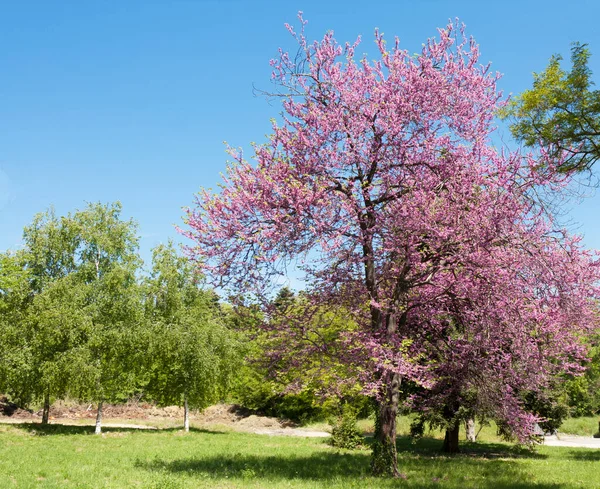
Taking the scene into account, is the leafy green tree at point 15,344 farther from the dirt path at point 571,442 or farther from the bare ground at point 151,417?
the dirt path at point 571,442

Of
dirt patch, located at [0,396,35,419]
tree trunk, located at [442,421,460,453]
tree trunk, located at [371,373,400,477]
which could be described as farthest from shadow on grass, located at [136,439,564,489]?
dirt patch, located at [0,396,35,419]

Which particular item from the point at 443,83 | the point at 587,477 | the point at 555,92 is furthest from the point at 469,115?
the point at 587,477

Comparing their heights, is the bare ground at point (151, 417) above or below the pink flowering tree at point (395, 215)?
below

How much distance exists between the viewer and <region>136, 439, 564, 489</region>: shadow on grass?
13734 mm

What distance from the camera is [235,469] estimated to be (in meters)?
15.8

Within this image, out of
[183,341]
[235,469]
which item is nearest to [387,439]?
[235,469]

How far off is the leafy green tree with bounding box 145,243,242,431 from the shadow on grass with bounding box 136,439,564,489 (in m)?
13.7

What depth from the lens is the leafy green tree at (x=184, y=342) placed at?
3312 cm

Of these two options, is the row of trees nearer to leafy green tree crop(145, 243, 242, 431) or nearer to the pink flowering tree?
leafy green tree crop(145, 243, 242, 431)

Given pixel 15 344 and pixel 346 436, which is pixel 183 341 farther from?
pixel 346 436

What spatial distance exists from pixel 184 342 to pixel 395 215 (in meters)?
22.5

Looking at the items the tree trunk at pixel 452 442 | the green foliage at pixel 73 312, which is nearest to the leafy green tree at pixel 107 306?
the green foliage at pixel 73 312

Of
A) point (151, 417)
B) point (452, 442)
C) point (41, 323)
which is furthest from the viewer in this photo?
point (151, 417)

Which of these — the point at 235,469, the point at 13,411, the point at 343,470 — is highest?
the point at 343,470
